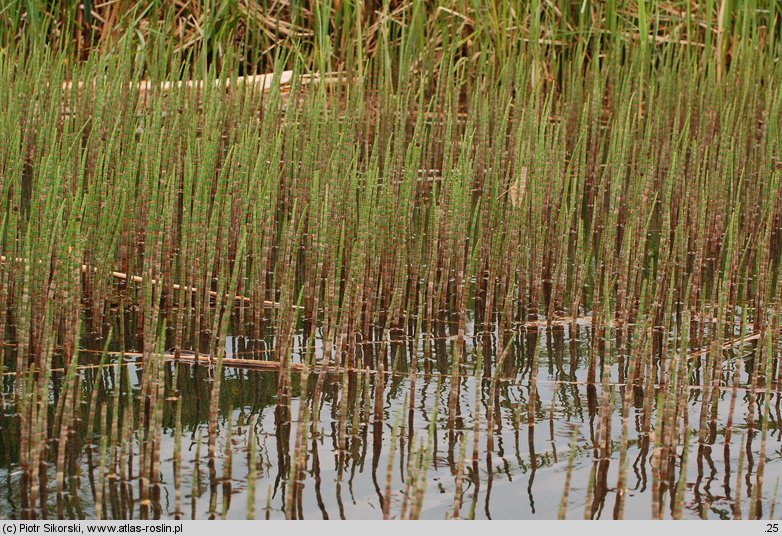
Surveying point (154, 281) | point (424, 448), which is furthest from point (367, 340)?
point (424, 448)

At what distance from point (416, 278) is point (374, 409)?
0.76 metres

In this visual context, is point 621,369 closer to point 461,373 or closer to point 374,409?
point 461,373

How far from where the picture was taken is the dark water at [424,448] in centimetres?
192

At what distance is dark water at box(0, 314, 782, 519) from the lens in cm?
192

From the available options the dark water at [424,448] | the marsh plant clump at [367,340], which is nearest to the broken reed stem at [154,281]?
the marsh plant clump at [367,340]

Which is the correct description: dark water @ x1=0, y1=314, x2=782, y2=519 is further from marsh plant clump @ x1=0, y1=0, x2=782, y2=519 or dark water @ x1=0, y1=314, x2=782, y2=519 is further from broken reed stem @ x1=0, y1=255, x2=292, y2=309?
broken reed stem @ x1=0, y1=255, x2=292, y2=309

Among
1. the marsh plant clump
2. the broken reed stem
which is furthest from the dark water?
the broken reed stem

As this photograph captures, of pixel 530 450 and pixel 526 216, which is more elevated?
pixel 526 216

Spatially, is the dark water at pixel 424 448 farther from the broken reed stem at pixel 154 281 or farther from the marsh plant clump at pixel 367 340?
the broken reed stem at pixel 154 281

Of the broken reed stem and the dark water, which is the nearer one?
the dark water

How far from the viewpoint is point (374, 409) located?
2260 millimetres

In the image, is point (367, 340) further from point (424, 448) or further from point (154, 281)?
point (424, 448)

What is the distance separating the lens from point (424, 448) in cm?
212
